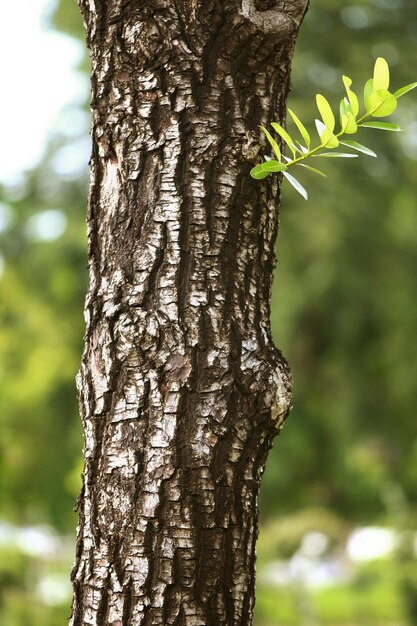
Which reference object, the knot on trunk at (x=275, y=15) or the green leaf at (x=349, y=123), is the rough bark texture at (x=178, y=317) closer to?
the knot on trunk at (x=275, y=15)

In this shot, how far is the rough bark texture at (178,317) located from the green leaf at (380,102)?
221 mm

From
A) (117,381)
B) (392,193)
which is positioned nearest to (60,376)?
(392,193)

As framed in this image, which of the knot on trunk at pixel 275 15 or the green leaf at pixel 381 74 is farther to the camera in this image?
the knot on trunk at pixel 275 15

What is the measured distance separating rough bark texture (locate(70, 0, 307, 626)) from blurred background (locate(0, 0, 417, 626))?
301 centimetres

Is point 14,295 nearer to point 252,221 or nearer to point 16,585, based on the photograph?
point 16,585

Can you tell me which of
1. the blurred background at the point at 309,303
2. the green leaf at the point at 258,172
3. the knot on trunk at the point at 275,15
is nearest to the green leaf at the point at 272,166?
the green leaf at the point at 258,172

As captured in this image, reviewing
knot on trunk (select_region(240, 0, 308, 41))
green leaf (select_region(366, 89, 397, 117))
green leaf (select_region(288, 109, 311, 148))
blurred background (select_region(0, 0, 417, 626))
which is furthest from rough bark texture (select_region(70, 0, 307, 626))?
blurred background (select_region(0, 0, 417, 626))

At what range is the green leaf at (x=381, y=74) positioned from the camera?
1.27 m

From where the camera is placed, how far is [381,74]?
129cm

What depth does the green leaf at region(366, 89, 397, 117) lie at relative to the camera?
1315 mm

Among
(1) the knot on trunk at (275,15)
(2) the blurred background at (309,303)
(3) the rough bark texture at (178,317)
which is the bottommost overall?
(3) the rough bark texture at (178,317)

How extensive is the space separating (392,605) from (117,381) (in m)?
9.48

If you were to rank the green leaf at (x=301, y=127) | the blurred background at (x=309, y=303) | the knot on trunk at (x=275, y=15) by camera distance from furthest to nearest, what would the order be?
the blurred background at (x=309, y=303)
the knot on trunk at (x=275, y=15)
the green leaf at (x=301, y=127)

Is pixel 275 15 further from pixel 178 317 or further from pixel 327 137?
pixel 178 317
